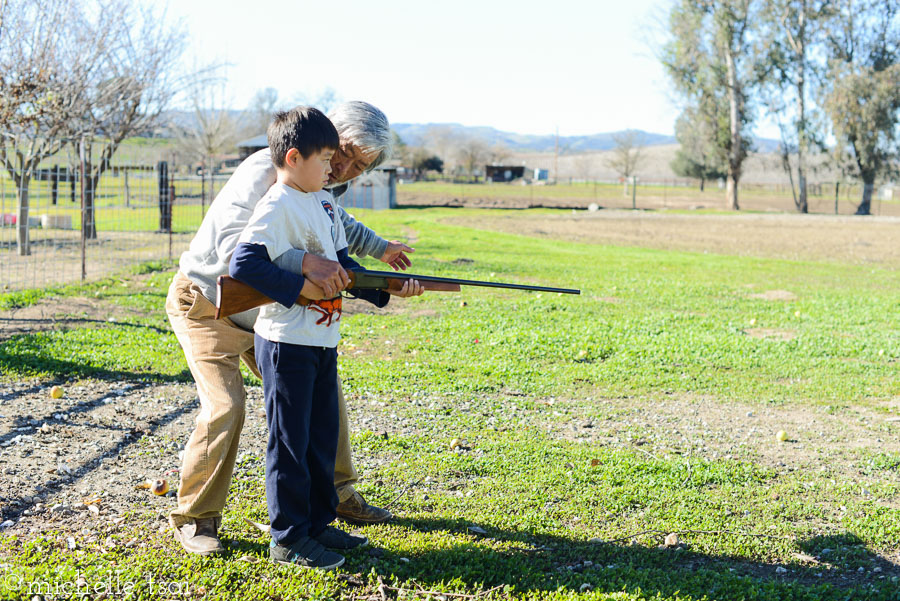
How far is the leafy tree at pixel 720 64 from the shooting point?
47.7 m

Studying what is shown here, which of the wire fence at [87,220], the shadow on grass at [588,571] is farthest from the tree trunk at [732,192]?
the shadow on grass at [588,571]

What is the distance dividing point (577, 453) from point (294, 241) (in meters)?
2.70

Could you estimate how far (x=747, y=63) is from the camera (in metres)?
48.7

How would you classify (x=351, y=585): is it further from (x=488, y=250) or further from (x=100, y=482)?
(x=488, y=250)

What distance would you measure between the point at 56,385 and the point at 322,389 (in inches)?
150

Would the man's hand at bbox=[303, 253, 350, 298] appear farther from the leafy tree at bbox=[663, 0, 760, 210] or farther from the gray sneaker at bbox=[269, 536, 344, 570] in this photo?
the leafy tree at bbox=[663, 0, 760, 210]

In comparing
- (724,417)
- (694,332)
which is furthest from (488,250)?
(724,417)

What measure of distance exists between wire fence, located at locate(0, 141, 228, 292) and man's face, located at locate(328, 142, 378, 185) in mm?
9105

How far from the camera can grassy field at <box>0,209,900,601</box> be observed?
133 inches

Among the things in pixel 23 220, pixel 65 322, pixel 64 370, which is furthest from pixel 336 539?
pixel 23 220

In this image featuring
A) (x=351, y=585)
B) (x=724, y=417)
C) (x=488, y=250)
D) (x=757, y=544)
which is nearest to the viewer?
(x=351, y=585)

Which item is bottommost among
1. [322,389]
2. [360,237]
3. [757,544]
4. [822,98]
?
[757,544]

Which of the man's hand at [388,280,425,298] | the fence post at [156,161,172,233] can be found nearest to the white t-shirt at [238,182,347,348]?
the man's hand at [388,280,425,298]

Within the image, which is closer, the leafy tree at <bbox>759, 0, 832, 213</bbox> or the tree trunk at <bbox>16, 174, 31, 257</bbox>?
the tree trunk at <bbox>16, 174, 31, 257</bbox>
